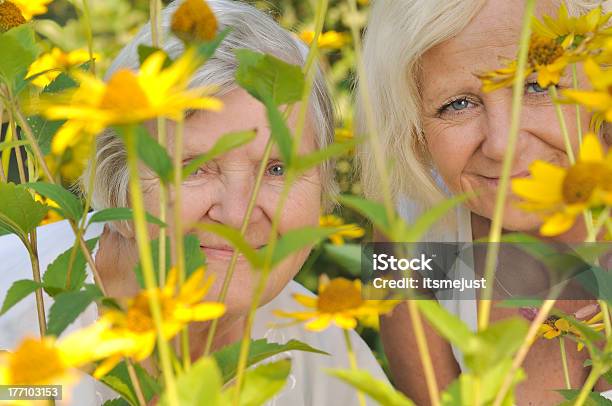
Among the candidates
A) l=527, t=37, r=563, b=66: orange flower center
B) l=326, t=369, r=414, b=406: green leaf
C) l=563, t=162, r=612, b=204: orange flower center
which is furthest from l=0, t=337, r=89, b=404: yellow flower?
l=527, t=37, r=563, b=66: orange flower center

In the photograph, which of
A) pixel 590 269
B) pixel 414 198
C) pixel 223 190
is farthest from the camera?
pixel 414 198

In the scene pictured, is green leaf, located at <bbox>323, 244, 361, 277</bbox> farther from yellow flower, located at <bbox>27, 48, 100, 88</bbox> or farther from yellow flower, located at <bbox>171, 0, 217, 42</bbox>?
yellow flower, located at <bbox>27, 48, 100, 88</bbox>

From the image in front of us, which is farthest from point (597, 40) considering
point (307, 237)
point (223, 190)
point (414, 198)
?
point (414, 198)

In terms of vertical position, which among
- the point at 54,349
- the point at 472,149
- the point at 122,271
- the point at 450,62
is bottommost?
the point at 54,349

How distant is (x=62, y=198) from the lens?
20.2 inches

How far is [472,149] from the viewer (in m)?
1.03

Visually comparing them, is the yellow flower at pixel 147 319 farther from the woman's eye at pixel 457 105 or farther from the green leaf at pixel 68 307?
the woman's eye at pixel 457 105

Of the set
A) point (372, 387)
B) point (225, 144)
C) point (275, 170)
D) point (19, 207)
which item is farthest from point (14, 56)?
point (275, 170)

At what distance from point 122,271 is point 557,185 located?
2.24 feet

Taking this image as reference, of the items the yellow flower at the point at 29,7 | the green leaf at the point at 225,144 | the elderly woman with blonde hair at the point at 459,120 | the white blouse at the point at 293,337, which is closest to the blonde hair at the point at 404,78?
the elderly woman with blonde hair at the point at 459,120

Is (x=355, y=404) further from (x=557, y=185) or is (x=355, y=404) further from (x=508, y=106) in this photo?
(x=557, y=185)

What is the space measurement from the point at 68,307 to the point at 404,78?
72cm

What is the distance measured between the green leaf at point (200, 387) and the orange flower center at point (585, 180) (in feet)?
0.56

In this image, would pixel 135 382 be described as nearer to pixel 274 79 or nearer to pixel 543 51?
pixel 274 79
